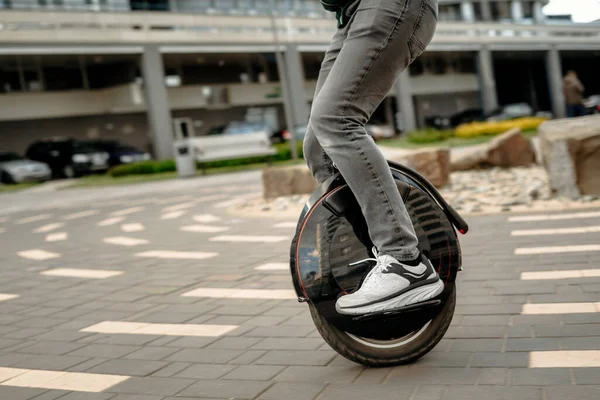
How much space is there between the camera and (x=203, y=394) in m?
2.70

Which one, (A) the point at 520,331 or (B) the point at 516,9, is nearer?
(A) the point at 520,331

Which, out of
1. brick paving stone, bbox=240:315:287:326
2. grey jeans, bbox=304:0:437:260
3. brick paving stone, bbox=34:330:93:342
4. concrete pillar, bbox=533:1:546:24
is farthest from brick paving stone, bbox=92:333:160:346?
concrete pillar, bbox=533:1:546:24

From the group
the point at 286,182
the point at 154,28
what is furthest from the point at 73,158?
the point at 286,182

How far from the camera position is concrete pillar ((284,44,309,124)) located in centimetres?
3666

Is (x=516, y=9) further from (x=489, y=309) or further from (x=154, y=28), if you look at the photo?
(x=489, y=309)

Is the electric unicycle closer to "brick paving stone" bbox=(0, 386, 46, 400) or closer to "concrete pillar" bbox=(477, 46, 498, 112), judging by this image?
"brick paving stone" bbox=(0, 386, 46, 400)

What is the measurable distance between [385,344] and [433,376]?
8.9 inches

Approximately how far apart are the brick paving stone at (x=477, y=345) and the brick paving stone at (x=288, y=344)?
65 centimetres

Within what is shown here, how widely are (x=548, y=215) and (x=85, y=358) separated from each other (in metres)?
4.80

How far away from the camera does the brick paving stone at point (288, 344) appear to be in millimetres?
3240

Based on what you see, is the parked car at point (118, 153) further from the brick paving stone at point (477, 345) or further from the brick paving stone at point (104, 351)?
the brick paving stone at point (477, 345)

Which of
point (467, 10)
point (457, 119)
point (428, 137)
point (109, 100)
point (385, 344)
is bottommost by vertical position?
point (457, 119)

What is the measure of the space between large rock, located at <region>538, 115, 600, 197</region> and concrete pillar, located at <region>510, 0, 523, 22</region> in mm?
45508

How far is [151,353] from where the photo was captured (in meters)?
3.42
